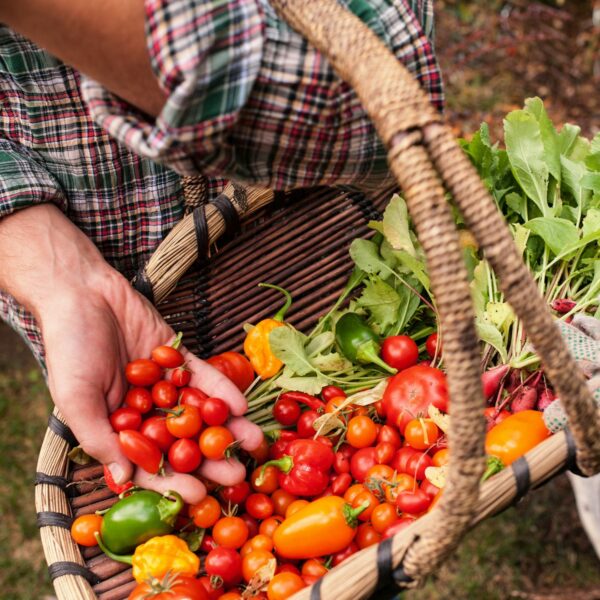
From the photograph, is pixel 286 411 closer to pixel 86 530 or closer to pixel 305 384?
pixel 305 384

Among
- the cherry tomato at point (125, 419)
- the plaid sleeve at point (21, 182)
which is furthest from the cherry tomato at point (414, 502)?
the plaid sleeve at point (21, 182)

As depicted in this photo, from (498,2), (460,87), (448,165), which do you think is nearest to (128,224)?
(448,165)

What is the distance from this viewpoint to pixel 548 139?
1447 mm

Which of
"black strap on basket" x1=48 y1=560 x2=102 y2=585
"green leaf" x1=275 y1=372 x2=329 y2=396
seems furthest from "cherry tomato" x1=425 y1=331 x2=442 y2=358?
"black strap on basket" x1=48 y1=560 x2=102 y2=585

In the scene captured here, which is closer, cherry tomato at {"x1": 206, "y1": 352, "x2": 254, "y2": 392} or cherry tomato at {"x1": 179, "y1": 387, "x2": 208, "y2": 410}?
cherry tomato at {"x1": 179, "y1": 387, "x2": 208, "y2": 410}

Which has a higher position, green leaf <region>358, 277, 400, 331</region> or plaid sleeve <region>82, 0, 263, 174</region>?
plaid sleeve <region>82, 0, 263, 174</region>

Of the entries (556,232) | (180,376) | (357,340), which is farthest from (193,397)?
(556,232)

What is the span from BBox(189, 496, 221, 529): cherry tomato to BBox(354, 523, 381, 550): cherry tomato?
275 mm

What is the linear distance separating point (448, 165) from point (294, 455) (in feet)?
2.34

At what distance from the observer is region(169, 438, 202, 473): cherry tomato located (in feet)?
4.25

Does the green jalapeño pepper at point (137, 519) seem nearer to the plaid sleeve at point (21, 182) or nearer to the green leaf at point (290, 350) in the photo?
the green leaf at point (290, 350)

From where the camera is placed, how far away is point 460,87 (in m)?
3.18

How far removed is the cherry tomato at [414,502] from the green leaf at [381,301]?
0.42 m

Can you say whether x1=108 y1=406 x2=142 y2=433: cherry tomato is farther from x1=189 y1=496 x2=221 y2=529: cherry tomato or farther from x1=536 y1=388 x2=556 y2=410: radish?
x1=536 y1=388 x2=556 y2=410: radish
